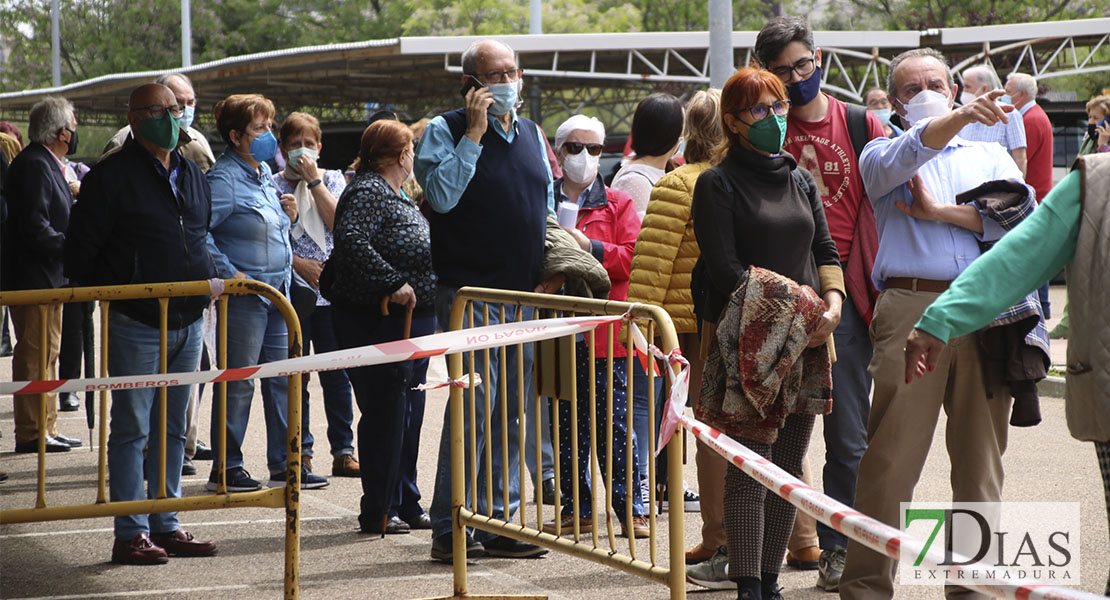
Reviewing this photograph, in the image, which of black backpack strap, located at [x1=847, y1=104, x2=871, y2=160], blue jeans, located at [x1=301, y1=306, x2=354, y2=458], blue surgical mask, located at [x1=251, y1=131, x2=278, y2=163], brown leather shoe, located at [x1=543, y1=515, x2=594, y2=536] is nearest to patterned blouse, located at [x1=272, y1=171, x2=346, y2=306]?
blue jeans, located at [x1=301, y1=306, x2=354, y2=458]

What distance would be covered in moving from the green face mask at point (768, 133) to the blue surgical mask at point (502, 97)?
4.43 ft

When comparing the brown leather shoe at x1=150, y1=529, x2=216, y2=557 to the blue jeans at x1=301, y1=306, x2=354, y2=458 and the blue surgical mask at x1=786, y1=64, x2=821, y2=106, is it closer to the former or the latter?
the blue jeans at x1=301, y1=306, x2=354, y2=458

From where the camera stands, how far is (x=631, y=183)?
696 centimetres

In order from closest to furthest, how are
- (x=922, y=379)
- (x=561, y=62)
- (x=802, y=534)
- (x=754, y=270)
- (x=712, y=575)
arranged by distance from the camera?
(x=922, y=379) < (x=754, y=270) < (x=712, y=575) < (x=802, y=534) < (x=561, y=62)

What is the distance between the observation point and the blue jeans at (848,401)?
5496 millimetres

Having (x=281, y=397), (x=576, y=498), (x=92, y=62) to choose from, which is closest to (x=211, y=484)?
(x=281, y=397)

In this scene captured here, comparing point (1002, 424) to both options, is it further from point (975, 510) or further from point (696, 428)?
point (696, 428)

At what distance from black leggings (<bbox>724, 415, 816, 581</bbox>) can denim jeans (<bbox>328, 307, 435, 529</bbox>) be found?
1972mm

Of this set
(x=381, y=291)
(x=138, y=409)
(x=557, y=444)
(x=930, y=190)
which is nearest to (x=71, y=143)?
(x=381, y=291)

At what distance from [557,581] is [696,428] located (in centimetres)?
153

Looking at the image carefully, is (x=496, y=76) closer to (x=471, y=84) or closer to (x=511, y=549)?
(x=471, y=84)

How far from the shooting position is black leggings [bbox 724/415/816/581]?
15.8ft

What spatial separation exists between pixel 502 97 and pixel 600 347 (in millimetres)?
1310

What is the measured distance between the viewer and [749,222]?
496 centimetres
